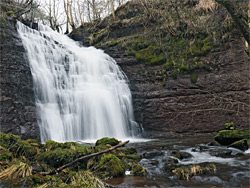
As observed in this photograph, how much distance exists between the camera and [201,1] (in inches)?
599

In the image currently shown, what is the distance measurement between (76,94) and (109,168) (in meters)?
8.73

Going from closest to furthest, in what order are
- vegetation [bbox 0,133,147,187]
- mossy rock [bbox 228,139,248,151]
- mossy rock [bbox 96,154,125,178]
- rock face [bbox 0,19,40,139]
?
vegetation [bbox 0,133,147,187], mossy rock [bbox 96,154,125,178], mossy rock [bbox 228,139,248,151], rock face [bbox 0,19,40,139]

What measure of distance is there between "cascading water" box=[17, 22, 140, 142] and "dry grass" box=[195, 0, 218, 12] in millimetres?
7272

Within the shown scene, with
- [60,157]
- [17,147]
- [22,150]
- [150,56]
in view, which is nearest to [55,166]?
[60,157]

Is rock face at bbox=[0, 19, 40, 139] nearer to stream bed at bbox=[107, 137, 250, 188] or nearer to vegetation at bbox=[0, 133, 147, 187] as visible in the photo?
vegetation at bbox=[0, 133, 147, 187]

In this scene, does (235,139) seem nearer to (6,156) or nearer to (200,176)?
(200,176)

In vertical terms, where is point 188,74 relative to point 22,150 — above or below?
above

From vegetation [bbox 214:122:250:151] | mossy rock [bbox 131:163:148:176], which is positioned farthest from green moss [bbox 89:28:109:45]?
mossy rock [bbox 131:163:148:176]

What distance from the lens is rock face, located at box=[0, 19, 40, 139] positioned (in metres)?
9.74

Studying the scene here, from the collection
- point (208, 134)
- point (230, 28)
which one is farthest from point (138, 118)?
point (230, 28)

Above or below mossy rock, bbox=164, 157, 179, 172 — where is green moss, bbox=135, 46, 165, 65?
above

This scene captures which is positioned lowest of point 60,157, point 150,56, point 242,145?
point 242,145

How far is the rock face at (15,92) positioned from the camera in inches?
384

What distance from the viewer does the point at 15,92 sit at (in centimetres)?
1027
